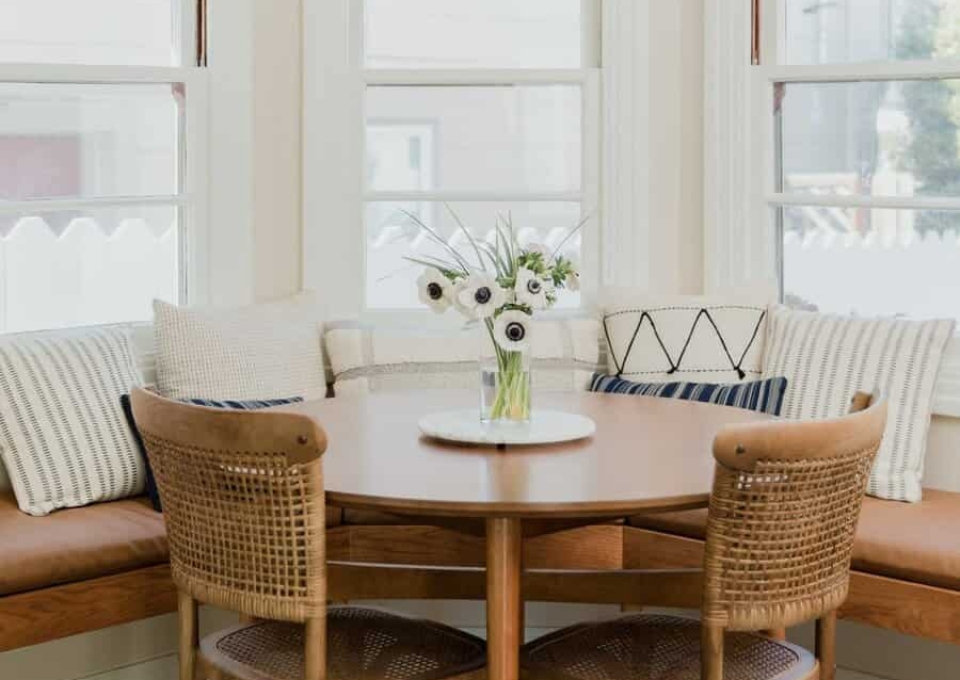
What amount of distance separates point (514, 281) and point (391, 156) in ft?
4.93

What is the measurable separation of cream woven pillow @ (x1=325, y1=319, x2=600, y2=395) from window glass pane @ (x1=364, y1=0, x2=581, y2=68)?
802 mm

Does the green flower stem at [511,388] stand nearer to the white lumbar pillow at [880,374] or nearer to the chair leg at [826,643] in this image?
the chair leg at [826,643]

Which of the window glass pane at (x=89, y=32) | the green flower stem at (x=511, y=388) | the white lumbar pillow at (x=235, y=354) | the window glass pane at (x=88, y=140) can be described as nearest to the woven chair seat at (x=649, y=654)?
the green flower stem at (x=511, y=388)

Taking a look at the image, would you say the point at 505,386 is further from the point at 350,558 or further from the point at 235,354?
the point at 235,354

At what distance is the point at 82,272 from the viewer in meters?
3.91

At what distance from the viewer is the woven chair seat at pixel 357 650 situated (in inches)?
99.7

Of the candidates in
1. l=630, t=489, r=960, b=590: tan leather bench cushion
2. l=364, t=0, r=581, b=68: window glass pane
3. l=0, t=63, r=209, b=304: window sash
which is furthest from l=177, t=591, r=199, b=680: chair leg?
l=364, t=0, r=581, b=68: window glass pane

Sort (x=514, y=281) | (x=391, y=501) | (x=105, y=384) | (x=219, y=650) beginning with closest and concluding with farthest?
(x=391, y=501) → (x=219, y=650) → (x=514, y=281) → (x=105, y=384)

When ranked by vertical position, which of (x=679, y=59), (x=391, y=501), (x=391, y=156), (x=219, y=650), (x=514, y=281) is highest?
(x=679, y=59)

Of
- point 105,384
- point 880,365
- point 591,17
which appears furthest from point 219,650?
point 591,17

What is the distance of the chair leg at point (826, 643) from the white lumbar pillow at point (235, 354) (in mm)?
1735

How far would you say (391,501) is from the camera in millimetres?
2412

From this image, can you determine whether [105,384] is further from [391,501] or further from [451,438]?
[391,501]

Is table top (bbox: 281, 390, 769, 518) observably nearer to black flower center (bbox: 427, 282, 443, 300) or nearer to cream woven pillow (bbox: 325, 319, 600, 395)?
black flower center (bbox: 427, 282, 443, 300)
